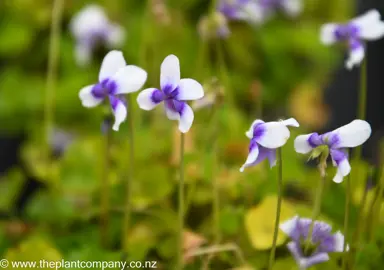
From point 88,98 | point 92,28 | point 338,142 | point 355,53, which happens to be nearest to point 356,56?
point 355,53

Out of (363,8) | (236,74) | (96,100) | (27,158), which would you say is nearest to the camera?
(96,100)

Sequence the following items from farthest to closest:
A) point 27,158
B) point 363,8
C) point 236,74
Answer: point 363,8, point 236,74, point 27,158

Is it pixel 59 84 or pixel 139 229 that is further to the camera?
pixel 59 84

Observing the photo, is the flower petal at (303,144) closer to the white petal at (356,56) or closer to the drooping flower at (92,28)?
the white petal at (356,56)

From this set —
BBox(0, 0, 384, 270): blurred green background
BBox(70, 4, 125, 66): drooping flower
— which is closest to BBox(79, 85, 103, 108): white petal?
BBox(0, 0, 384, 270): blurred green background

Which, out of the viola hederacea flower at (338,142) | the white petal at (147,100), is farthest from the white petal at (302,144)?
the white petal at (147,100)

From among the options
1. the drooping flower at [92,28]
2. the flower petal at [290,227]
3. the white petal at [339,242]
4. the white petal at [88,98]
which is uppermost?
the drooping flower at [92,28]

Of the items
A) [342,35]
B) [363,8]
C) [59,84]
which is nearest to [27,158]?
[59,84]

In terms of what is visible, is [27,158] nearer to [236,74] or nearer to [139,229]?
[139,229]
